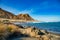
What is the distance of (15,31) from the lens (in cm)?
1046

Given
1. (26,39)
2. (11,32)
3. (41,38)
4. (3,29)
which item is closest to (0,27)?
(3,29)

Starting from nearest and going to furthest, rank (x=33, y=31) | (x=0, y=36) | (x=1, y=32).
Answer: (x=0, y=36) → (x=1, y=32) → (x=33, y=31)

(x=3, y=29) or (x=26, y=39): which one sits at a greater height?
(x=3, y=29)

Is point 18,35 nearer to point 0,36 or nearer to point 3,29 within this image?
point 3,29

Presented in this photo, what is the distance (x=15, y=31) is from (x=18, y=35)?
0.43 metres

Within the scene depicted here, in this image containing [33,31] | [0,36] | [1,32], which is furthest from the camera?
[33,31]

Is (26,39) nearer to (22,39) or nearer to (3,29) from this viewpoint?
(22,39)

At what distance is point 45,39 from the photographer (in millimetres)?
8969

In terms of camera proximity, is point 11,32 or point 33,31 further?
point 33,31

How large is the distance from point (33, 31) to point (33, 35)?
0.54 metres

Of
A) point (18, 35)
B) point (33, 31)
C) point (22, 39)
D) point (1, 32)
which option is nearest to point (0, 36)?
point (1, 32)

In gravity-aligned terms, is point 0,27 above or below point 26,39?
above

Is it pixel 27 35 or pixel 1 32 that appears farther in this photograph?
pixel 27 35

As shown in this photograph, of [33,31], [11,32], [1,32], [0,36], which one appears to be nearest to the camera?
[0,36]
